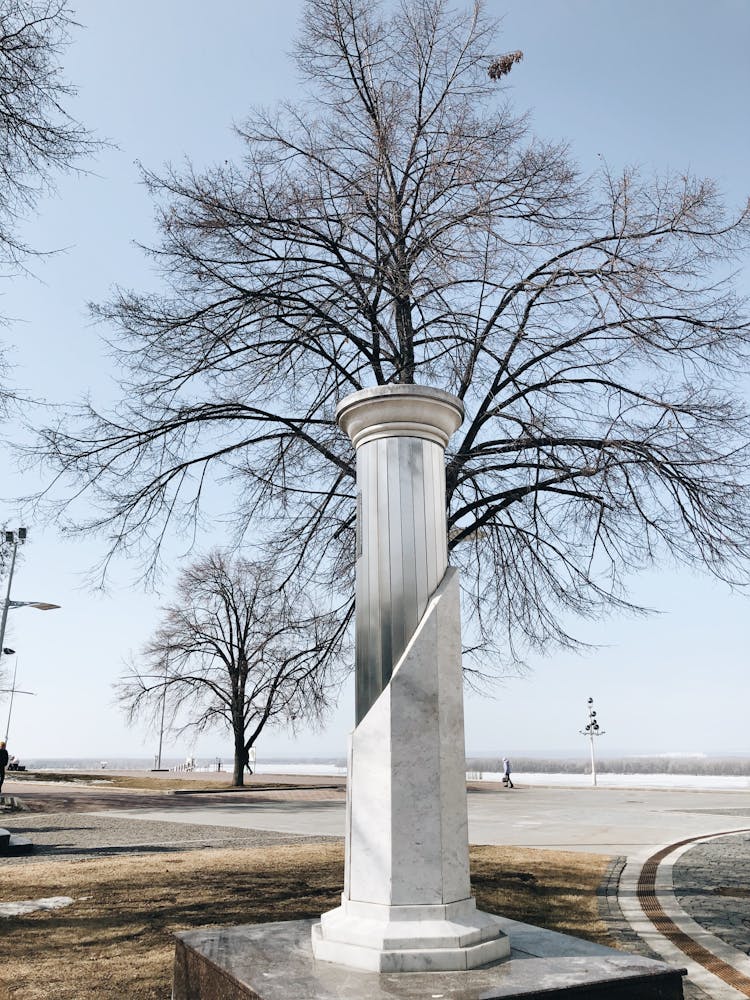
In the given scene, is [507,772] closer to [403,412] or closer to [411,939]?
[411,939]

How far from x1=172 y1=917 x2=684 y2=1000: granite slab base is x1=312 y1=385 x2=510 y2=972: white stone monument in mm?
170

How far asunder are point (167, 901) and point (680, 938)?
184 inches

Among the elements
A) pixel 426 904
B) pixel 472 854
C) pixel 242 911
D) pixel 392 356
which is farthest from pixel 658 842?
pixel 426 904

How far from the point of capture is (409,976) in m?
4.01

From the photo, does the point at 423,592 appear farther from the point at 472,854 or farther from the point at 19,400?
the point at 472,854

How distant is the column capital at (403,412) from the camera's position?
16.9ft

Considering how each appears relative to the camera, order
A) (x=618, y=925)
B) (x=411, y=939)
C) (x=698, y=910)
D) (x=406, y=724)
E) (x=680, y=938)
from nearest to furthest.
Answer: (x=411, y=939) → (x=406, y=724) → (x=680, y=938) → (x=618, y=925) → (x=698, y=910)

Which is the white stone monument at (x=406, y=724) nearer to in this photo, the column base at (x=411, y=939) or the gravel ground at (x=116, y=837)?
the column base at (x=411, y=939)

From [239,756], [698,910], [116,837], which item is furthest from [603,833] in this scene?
[239,756]

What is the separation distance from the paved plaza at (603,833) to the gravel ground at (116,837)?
0.02 m

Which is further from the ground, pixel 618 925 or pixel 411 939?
pixel 411 939

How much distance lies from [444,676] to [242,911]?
3.88 meters

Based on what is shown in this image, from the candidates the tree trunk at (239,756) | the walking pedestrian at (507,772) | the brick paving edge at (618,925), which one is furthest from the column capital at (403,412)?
the tree trunk at (239,756)

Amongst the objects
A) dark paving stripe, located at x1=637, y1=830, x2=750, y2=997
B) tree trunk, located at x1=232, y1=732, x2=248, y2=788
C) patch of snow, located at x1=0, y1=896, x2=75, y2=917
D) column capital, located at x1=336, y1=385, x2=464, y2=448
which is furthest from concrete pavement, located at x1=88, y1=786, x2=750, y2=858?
column capital, located at x1=336, y1=385, x2=464, y2=448
